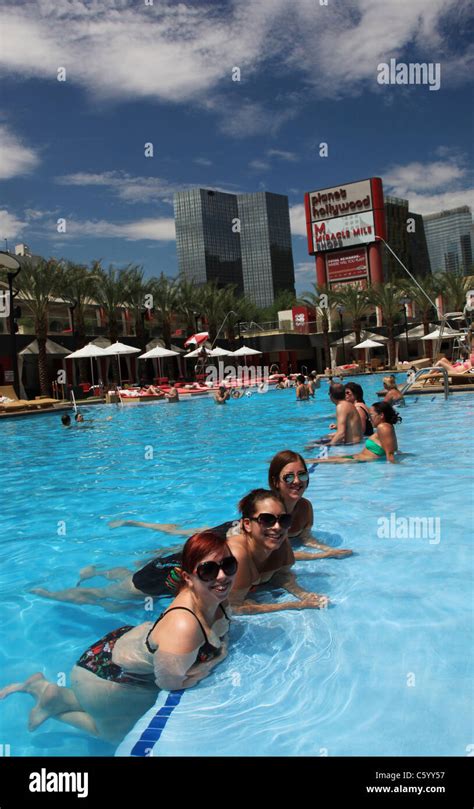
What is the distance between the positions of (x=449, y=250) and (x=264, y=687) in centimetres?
15691

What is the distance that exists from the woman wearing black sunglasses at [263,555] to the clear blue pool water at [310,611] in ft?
0.41

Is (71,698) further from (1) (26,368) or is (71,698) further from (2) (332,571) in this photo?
(1) (26,368)

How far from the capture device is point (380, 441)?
29.3 ft

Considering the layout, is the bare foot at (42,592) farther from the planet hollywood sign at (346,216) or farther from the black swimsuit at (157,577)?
the planet hollywood sign at (346,216)

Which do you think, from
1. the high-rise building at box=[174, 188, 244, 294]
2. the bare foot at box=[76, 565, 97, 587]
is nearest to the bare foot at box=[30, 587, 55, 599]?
the bare foot at box=[76, 565, 97, 587]

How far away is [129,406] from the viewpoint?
89.7 ft

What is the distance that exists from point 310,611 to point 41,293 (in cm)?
3080

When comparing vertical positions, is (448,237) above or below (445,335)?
above

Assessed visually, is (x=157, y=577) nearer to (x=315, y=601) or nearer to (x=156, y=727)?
(x=315, y=601)

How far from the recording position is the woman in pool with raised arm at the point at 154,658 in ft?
9.82

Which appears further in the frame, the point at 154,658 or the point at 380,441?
the point at 380,441

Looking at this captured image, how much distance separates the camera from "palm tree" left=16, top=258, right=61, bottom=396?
32.2 meters

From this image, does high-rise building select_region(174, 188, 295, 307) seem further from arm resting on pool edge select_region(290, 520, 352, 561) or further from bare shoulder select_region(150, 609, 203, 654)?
bare shoulder select_region(150, 609, 203, 654)

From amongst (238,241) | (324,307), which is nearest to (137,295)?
(324,307)
